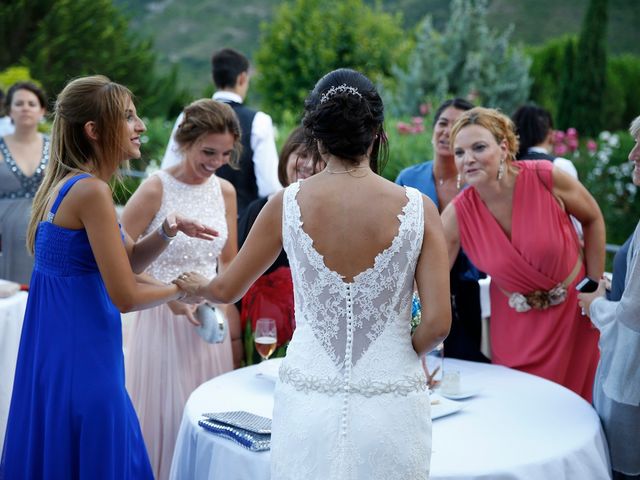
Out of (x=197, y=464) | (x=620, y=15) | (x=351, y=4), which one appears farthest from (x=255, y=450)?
(x=620, y=15)

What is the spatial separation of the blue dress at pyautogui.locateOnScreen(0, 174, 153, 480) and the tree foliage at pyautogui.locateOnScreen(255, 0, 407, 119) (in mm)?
16357

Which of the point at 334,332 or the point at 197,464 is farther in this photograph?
the point at 197,464

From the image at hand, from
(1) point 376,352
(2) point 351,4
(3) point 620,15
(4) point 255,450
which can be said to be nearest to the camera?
(1) point 376,352

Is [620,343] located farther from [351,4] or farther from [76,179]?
[351,4]

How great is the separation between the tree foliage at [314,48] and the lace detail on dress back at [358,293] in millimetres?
16809

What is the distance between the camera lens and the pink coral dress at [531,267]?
3.77 metres

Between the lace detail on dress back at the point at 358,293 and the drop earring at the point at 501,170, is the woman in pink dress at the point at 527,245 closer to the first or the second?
the drop earring at the point at 501,170

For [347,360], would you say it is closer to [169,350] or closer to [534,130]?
[169,350]

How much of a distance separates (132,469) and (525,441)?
1.30 metres

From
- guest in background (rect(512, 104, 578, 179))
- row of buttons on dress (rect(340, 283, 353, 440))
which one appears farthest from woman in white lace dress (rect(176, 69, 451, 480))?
guest in background (rect(512, 104, 578, 179))

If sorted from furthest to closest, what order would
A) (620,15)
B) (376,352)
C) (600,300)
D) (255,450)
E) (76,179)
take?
(620,15)
(600,300)
(76,179)
(255,450)
(376,352)

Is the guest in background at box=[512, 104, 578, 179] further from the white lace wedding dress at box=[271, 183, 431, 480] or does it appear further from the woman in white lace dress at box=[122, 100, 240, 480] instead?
the white lace wedding dress at box=[271, 183, 431, 480]

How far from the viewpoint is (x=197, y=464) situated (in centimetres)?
263

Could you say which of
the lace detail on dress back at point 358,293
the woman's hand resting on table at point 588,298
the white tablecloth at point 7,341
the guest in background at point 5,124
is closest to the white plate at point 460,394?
A: the woman's hand resting on table at point 588,298
